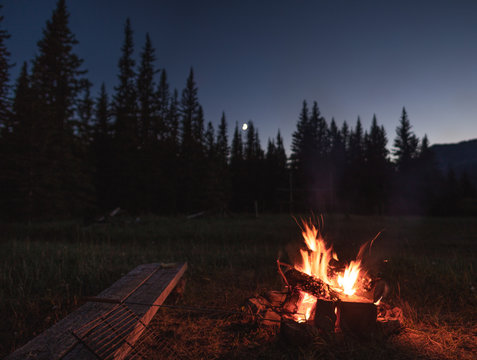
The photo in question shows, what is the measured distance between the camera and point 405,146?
43938mm

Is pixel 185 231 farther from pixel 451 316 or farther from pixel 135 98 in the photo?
pixel 135 98

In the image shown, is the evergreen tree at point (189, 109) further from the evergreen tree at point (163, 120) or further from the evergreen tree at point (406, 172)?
the evergreen tree at point (406, 172)

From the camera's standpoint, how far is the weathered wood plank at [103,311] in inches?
74.1

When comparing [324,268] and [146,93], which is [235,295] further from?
[146,93]

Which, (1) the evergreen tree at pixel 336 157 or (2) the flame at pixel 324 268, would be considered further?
(1) the evergreen tree at pixel 336 157

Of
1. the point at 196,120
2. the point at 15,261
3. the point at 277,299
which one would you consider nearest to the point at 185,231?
the point at 15,261

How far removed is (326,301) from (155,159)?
85.4ft

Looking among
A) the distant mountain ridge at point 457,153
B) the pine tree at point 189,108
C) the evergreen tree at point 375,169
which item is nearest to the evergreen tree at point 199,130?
the pine tree at point 189,108

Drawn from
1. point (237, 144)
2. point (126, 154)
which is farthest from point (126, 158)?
point (237, 144)

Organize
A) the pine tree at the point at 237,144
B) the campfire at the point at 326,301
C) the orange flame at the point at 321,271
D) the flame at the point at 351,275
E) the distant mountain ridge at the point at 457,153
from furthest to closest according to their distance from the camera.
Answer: the distant mountain ridge at the point at 457,153 → the pine tree at the point at 237,144 → the flame at the point at 351,275 → the orange flame at the point at 321,271 → the campfire at the point at 326,301

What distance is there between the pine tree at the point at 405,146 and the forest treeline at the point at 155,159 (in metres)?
0.15

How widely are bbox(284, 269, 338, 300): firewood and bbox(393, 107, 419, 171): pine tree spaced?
47694mm

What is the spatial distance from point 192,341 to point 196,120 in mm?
34402

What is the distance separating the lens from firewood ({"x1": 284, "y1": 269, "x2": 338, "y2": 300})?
292 cm
